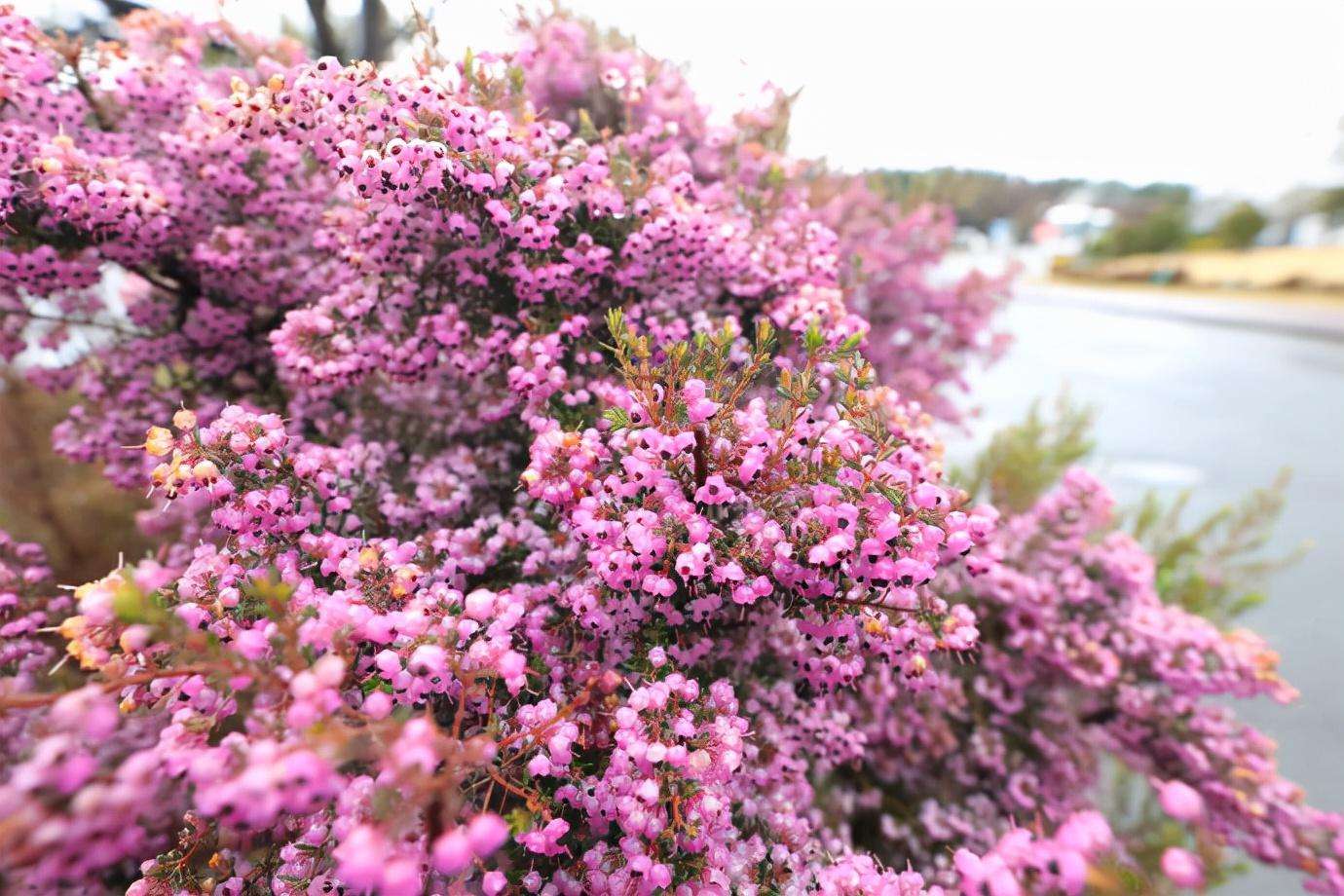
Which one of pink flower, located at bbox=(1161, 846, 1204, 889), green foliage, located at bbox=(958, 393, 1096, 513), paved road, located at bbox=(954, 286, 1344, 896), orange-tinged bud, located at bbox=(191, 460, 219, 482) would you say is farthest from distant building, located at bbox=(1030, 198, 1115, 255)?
orange-tinged bud, located at bbox=(191, 460, 219, 482)

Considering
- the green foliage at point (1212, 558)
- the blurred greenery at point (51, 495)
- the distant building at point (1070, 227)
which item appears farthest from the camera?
the distant building at point (1070, 227)

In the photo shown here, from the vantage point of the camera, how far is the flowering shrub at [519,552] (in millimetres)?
1374

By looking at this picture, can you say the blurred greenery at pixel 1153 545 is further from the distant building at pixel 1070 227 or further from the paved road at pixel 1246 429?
the distant building at pixel 1070 227

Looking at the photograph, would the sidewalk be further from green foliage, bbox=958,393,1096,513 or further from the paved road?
green foliage, bbox=958,393,1096,513

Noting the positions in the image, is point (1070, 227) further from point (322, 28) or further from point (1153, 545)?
point (322, 28)

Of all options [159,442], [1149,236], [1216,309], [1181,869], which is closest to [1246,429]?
[1181,869]

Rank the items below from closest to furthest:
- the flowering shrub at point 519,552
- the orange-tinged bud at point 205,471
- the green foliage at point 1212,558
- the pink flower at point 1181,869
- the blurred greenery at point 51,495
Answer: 1. the pink flower at point 1181,869
2. the flowering shrub at point 519,552
3. the orange-tinged bud at point 205,471
4. the blurred greenery at point 51,495
5. the green foliage at point 1212,558

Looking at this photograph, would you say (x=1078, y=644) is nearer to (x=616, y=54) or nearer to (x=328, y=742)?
(x=328, y=742)

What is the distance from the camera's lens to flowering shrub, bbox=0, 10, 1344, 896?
4.51ft

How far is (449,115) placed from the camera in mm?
2219

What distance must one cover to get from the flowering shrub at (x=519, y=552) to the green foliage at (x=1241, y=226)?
38.9 m

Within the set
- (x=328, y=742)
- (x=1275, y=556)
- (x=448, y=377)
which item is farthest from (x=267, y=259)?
(x=1275, y=556)

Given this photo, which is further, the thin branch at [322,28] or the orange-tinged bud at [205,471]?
the thin branch at [322,28]

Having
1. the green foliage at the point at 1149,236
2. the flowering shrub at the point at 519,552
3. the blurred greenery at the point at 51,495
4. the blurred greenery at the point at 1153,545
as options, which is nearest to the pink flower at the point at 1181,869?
the flowering shrub at the point at 519,552
